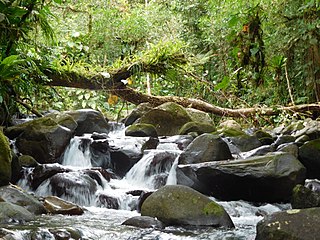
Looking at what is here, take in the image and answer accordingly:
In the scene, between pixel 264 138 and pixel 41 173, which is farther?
pixel 264 138

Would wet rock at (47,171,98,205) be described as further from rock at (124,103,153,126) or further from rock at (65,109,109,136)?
rock at (124,103,153,126)

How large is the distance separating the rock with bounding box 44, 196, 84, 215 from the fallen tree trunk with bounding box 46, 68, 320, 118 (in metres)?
3.37

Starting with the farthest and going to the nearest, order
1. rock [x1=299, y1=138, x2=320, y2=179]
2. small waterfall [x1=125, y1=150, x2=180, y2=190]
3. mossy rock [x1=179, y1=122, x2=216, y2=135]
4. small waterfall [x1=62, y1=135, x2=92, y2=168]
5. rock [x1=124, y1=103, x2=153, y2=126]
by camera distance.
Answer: rock [x1=124, y1=103, x2=153, y2=126], mossy rock [x1=179, y1=122, x2=216, y2=135], small waterfall [x1=62, y1=135, x2=92, y2=168], small waterfall [x1=125, y1=150, x2=180, y2=190], rock [x1=299, y1=138, x2=320, y2=179]

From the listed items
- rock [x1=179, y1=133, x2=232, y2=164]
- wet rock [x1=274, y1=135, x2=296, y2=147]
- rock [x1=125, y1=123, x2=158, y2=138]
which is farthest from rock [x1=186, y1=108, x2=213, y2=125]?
rock [x1=179, y1=133, x2=232, y2=164]

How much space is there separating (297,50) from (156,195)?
5418 millimetres

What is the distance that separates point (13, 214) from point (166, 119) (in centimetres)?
594

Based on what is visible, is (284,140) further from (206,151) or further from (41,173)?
(41,173)

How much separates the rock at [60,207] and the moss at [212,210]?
5.07 feet

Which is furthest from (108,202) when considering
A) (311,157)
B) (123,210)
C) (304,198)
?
(311,157)

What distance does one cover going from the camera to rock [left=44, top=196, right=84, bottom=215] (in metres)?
5.16

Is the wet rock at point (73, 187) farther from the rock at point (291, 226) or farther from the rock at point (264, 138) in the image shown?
the rock at point (264, 138)

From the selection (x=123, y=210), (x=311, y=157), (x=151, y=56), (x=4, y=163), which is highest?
(x=151, y=56)

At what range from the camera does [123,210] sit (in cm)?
580

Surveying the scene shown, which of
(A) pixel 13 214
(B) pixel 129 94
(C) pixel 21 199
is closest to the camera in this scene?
(A) pixel 13 214
